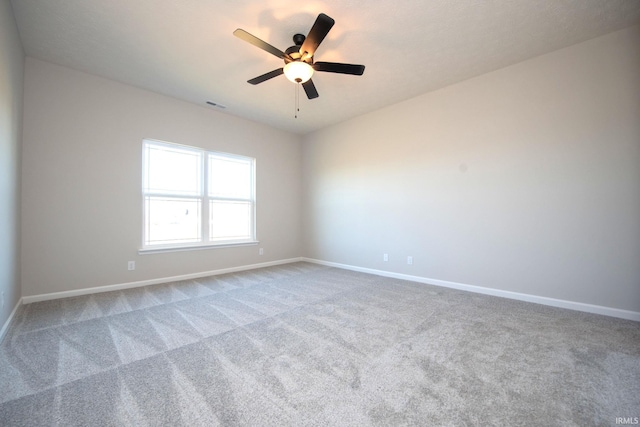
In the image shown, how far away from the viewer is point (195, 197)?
4445 millimetres

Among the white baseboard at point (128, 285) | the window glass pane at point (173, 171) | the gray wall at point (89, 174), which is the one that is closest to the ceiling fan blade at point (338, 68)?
the gray wall at point (89, 174)

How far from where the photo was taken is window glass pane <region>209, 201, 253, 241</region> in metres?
4.71

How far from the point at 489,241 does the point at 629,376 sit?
1.89m

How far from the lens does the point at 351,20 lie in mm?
2471

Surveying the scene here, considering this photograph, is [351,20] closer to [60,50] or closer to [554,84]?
[554,84]

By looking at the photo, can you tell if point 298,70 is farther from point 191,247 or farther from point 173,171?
point 191,247

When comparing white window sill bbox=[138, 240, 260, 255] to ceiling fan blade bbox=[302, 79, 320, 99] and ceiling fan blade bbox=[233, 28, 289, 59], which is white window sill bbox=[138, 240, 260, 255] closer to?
ceiling fan blade bbox=[302, 79, 320, 99]

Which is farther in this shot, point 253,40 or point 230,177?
point 230,177

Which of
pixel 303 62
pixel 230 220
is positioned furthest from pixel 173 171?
pixel 303 62

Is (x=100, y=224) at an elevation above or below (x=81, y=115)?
below

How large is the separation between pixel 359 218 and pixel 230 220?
98.4 inches

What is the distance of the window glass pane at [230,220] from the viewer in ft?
15.5

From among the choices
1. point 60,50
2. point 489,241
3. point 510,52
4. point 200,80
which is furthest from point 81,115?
point 489,241

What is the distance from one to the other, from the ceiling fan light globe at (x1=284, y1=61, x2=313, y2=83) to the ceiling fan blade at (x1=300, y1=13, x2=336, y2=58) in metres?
0.09
